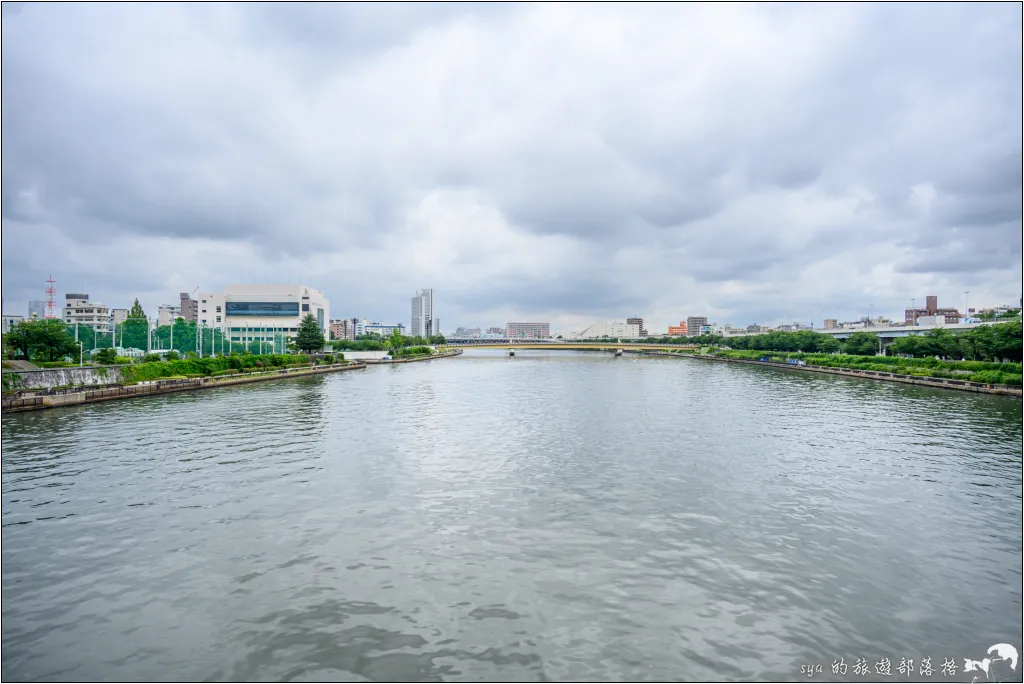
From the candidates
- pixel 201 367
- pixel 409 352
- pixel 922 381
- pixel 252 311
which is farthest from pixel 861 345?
pixel 252 311

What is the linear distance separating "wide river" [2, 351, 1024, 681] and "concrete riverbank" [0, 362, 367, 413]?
7241mm

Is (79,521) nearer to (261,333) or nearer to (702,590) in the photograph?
(702,590)

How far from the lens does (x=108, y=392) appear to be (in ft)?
94.8

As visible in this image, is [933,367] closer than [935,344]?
Yes

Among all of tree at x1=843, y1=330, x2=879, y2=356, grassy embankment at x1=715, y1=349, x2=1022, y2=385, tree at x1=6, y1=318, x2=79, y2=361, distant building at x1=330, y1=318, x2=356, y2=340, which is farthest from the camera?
distant building at x1=330, y1=318, x2=356, y2=340

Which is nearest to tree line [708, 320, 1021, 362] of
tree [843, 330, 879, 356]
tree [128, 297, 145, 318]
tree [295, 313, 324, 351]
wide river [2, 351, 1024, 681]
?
tree [843, 330, 879, 356]

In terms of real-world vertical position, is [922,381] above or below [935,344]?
below

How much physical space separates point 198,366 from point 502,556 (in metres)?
37.7

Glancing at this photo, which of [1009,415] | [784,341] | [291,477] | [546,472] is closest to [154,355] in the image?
[291,477]

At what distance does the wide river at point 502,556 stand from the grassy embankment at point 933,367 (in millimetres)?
22121

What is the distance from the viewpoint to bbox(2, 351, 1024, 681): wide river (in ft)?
20.2

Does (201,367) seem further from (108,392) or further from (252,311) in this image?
(252,311)

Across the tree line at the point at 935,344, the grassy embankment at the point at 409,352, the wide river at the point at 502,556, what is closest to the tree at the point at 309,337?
the grassy embankment at the point at 409,352

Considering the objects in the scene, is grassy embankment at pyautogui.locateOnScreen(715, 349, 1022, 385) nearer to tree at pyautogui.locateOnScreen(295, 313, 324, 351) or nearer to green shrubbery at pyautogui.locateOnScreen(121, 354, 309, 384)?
green shrubbery at pyautogui.locateOnScreen(121, 354, 309, 384)
